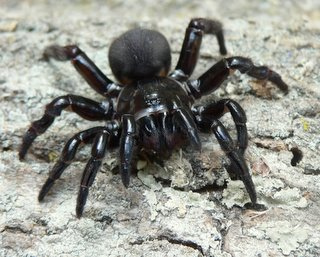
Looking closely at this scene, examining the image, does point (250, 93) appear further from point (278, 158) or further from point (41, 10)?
point (41, 10)

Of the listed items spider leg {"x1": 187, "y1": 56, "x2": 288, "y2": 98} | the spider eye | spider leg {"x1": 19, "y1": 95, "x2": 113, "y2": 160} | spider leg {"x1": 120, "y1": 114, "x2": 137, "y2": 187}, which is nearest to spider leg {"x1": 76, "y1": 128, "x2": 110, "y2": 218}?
spider leg {"x1": 120, "y1": 114, "x2": 137, "y2": 187}

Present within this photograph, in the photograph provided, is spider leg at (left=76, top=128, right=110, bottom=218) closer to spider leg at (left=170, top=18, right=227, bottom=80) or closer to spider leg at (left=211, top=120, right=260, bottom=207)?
spider leg at (left=211, top=120, right=260, bottom=207)

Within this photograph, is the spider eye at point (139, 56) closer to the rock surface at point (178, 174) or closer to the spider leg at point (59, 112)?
the spider leg at point (59, 112)

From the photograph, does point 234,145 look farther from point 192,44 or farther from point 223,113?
point 192,44

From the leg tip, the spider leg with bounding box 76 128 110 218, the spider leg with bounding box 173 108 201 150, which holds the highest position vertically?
the spider leg with bounding box 173 108 201 150

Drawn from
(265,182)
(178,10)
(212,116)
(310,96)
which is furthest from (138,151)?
(178,10)

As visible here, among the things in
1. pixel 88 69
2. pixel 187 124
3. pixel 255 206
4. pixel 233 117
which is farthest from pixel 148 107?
pixel 255 206

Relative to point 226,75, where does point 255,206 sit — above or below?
below
